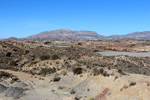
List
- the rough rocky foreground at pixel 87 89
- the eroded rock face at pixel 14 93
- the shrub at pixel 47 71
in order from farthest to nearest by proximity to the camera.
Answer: the shrub at pixel 47 71 → the eroded rock face at pixel 14 93 → the rough rocky foreground at pixel 87 89

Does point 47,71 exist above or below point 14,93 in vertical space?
above

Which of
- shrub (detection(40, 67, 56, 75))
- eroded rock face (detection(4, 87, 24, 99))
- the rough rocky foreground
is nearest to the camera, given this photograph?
the rough rocky foreground

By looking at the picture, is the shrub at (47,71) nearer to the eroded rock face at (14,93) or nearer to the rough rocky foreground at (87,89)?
the rough rocky foreground at (87,89)

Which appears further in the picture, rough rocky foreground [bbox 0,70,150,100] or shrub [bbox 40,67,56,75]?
shrub [bbox 40,67,56,75]

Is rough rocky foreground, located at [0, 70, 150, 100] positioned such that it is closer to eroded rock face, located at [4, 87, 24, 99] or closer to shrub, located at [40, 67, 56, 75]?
eroded rock face, located at [4, 87, 24, 99]

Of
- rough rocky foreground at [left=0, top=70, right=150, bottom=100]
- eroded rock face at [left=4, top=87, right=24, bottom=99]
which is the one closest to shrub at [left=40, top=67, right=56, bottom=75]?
rough rocky foreground at [left=0, top=70, right=150, bottom=100]

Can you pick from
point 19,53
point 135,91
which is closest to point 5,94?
point 135,91

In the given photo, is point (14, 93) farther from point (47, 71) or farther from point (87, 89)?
point (47, 71)

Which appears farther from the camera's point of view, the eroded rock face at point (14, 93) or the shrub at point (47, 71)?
the shrub at point (47, 71)

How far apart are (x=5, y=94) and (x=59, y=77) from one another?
881cm

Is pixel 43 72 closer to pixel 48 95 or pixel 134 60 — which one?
pixel 48 95

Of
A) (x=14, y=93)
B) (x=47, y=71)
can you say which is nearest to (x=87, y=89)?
(x=14, y=93)

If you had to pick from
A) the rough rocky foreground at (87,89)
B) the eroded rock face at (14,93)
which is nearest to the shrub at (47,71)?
the rough rocky foreground at (87,89)

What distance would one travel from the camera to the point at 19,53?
58.6m
